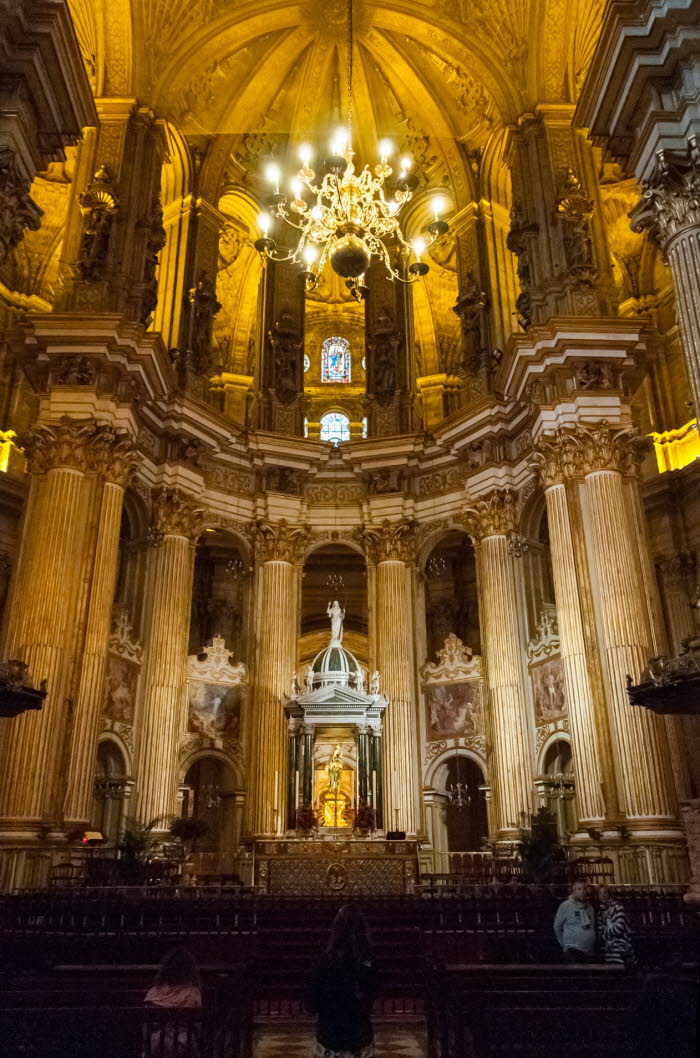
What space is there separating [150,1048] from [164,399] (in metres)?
17.4

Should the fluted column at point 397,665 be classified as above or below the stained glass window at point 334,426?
below

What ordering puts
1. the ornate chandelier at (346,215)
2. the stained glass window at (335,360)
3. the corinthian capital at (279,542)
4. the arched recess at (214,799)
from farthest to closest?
the stained glass window at (335,360) < the corinthian capital at (279,542) < the arched recess at (214,799) < the ornate chandelier at (346,215)

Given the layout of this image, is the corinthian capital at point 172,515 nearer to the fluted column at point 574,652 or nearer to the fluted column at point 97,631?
the fluted column at point 97,631

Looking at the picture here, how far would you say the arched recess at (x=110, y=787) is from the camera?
17734 millimetres

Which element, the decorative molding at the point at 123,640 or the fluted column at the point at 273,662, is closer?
the decorative molding at the point at 123,640

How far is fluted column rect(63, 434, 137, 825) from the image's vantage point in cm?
1562

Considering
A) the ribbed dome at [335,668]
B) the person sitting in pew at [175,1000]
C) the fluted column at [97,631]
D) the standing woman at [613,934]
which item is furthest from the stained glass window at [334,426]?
the person sitting in pew at [175,1000]

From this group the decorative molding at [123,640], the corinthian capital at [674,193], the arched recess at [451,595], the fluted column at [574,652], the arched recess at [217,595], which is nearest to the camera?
the corinthian capital at [674,193]

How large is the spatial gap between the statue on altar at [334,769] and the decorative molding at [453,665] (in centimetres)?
297

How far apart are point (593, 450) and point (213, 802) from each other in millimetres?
13241

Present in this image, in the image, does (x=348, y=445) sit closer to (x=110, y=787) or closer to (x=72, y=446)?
(x=72, y=446)

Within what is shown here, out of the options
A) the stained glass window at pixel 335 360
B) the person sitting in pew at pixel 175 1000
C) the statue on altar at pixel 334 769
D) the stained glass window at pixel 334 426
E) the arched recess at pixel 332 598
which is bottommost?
the person sitting in pew at pixel 175 1000

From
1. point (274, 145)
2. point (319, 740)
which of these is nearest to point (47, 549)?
point (319, 740)

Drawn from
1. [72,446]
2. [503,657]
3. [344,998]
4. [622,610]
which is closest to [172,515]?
[72,446]
